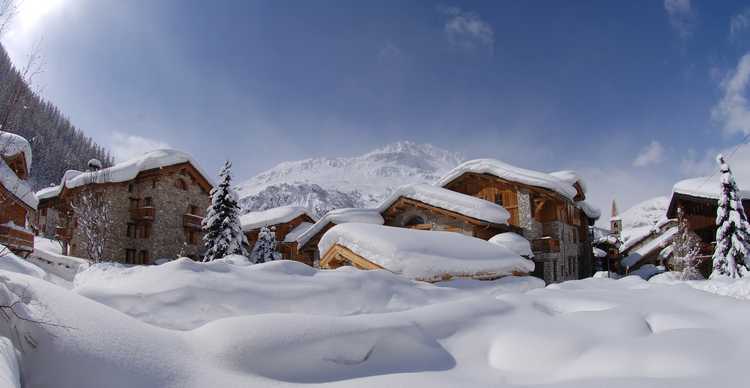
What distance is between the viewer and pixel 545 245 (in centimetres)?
1928

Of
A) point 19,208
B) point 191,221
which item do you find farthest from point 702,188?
point 19,208

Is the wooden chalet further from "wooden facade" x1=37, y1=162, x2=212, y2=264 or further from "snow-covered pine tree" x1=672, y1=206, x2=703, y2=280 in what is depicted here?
"snow-covered pine tree" x1=672, y1=206, x2=703, y2=280

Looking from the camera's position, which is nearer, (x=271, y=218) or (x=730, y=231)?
(x=730, y=231)

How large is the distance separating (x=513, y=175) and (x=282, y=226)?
1890 centimetres

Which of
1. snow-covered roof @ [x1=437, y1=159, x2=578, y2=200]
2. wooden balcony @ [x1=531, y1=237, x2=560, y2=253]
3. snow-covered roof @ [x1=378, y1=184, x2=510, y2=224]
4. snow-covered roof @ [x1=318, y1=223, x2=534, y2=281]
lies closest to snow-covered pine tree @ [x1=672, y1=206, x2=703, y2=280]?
wooden balcony @ [x1=531, y1=237, x2=560, y2=253]

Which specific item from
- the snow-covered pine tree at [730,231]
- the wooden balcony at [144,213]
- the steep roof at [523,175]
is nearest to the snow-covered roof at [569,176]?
the steep roof at [523,175]

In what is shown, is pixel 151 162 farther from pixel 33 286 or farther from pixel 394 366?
pixel 394 366

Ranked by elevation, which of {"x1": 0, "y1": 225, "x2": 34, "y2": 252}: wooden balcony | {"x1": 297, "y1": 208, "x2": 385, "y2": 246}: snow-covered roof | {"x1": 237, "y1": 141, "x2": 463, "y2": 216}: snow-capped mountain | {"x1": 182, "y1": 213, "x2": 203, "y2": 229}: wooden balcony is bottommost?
{"x1": 0, "y1": 225, "x2": 34, "y2": 252}: wooden balcony

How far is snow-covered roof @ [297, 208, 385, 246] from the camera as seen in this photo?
21.1 m

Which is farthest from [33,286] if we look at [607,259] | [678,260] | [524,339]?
[607,259]

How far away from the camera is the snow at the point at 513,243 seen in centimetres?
1709

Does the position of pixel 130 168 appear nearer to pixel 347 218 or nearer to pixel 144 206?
pixel 144 206

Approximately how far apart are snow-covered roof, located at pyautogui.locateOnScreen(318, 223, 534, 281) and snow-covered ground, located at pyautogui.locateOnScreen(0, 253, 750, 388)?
4.04 metres

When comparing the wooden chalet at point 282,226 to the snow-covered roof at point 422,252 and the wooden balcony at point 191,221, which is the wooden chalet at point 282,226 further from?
the snow-covered roof at point 422,252
